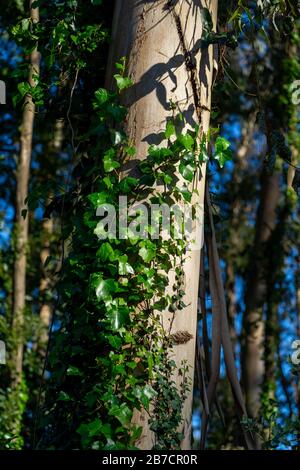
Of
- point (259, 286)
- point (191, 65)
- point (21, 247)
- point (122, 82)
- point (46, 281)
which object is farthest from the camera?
point (259, 286)

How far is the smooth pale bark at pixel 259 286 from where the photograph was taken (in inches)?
538

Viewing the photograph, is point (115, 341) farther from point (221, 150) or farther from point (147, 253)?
point (221, 150)

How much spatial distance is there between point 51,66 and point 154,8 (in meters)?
0.89

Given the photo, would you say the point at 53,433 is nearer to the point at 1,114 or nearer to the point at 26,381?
the point at 26,381

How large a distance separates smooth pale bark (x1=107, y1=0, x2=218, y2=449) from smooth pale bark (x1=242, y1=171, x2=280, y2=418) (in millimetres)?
9452

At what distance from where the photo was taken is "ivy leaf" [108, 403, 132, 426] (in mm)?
3852

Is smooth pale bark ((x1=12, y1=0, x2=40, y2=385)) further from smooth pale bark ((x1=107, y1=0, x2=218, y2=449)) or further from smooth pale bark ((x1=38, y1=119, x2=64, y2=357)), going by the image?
smooth pale bark ((x1=107, y1=0, x2=218, y2=449))

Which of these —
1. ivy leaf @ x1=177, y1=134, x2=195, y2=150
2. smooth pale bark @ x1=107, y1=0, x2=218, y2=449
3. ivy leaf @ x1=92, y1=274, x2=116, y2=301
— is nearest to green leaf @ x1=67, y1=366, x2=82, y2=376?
ivy leaf @ x1=92, y1=274, x2=116, y2=301

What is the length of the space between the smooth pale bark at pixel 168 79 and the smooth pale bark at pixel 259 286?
9452mm

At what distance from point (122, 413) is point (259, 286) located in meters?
10.6

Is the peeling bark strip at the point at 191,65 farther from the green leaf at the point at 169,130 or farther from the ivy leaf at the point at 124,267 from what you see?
the ivy leaf at the point at 124,267

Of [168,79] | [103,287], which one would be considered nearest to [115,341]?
[103,287]

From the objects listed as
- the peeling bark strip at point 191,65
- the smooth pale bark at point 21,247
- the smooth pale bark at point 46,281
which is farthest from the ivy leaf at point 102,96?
the smooth pale bark at point 46,281

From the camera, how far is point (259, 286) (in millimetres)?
14281
